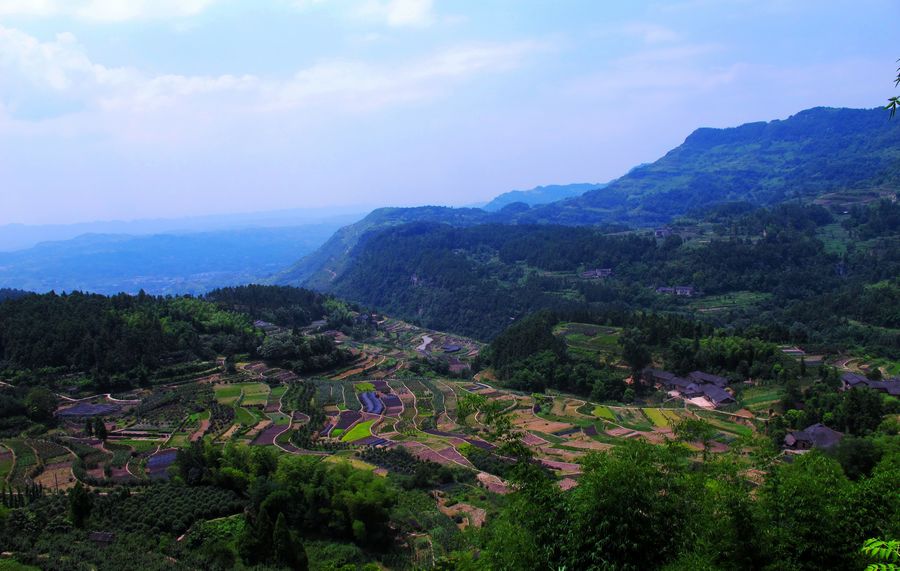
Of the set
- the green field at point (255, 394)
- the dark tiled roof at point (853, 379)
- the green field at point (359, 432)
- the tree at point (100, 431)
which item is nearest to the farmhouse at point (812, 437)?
the dark tiled roof at point (853, 379)

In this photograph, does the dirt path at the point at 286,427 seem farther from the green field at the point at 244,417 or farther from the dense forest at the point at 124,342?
the dense forest at the point at 124,342

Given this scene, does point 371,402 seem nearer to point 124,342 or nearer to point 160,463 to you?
point 160,463

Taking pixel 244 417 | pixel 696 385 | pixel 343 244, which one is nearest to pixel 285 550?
pixel 244 417

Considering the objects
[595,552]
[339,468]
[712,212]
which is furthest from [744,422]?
[712,212]

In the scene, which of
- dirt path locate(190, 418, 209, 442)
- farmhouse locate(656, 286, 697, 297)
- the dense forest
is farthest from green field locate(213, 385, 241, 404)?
farmhouse locate(656, 286, 697, 297)

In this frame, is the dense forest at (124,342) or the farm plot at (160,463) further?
the dense forest at (124,342)

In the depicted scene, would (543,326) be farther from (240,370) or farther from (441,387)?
(240,370)
